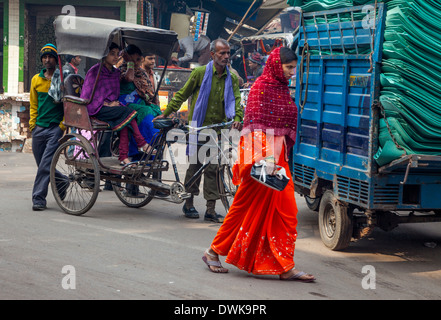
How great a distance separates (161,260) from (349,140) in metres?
1.97

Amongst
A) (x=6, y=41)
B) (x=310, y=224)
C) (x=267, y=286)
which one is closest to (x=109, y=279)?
(x=267, y=286)

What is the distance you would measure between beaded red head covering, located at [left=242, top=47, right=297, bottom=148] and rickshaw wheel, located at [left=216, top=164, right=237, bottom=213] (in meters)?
2.04

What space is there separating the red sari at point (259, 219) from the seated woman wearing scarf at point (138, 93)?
2.94 meters

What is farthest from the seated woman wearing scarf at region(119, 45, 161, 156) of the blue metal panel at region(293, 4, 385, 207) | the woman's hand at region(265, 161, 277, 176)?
the woman's hand at region(265, 161, 277, 176)

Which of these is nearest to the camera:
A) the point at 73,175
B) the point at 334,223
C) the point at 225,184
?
the point at 334,223

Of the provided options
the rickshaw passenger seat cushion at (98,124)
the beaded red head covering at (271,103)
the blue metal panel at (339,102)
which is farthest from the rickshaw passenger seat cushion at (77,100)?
the beaded red head covering at (271,103)

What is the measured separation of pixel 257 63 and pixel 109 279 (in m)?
14.4

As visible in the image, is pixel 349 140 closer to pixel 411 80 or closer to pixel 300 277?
pixel 411 80

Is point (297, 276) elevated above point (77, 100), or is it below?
below

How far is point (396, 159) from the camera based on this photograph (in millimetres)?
5473

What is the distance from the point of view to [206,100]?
7.74 m


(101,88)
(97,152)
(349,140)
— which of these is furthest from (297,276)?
(101,88)

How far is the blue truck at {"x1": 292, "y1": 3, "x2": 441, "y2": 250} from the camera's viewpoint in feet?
18.7

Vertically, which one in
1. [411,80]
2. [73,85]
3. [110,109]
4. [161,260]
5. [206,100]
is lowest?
[161,260]
